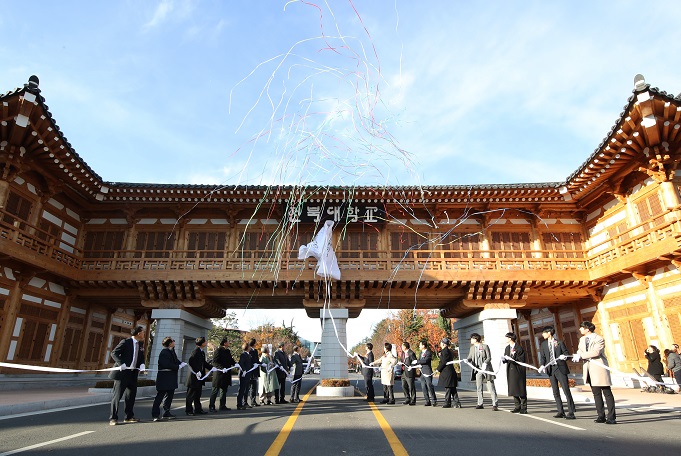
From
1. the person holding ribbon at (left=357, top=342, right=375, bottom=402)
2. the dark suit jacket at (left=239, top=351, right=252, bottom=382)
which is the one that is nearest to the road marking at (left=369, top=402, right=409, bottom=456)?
the person holding ribbon at (left=357, top=342, right=375, bottom=402)

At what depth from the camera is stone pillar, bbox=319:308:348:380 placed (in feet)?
50.7

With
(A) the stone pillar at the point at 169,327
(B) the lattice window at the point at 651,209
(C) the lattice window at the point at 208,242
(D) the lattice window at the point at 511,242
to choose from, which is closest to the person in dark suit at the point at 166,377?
(A) the stone pillar at the point at 169,327

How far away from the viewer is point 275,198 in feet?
52.8

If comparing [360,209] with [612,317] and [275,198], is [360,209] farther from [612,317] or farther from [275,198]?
[612,317]

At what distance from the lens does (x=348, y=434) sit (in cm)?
608

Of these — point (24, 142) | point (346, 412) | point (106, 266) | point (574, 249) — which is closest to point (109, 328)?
point (106, 266)

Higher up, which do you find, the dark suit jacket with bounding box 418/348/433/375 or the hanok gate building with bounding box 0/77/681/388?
the hanok gate building with bounding box 0/77/681/388

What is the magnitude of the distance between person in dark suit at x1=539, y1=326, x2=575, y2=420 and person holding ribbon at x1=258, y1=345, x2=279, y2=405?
273 inches

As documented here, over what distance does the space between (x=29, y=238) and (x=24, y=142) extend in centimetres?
348

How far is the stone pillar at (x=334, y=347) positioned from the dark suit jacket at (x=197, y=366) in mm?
6569

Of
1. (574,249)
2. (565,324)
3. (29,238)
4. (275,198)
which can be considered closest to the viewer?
(29,238)

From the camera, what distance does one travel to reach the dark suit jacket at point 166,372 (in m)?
7.74

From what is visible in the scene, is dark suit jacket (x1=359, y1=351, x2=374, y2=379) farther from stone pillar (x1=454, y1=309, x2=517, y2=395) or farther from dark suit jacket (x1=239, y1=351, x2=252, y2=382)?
stone pillar (x1=454, y1=309, x2=517, y2=395)

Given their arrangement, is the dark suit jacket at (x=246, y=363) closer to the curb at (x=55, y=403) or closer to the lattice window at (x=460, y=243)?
the curb at (x=55, y=403)
